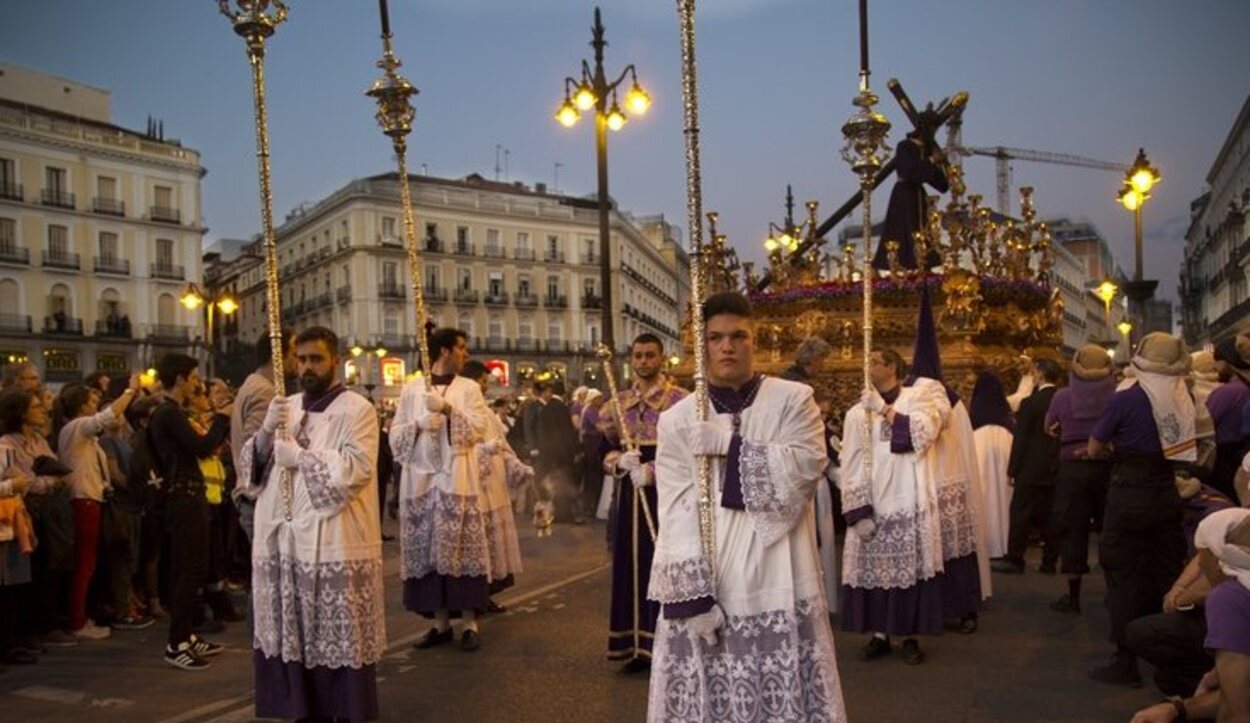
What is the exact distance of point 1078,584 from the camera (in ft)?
28.7

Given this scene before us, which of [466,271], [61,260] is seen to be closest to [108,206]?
[61,260]

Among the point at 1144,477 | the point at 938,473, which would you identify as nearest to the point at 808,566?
the point at 1144,477

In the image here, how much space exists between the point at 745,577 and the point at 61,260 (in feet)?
198

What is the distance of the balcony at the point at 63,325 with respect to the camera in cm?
5459

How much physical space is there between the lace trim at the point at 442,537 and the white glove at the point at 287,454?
8.85 feet

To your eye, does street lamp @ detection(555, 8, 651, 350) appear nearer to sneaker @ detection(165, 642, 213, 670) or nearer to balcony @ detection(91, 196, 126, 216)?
sneaker @ detection(165, 642, 213, 670)

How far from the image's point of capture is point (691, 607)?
371 centimetres

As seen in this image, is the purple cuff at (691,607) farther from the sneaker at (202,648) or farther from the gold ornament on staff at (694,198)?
the sneaker at (202,648)

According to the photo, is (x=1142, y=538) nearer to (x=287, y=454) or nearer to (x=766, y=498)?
(x=766, y=498)

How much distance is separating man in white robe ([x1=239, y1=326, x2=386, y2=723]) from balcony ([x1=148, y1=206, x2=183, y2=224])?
195ft

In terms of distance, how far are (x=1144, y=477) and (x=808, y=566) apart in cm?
340

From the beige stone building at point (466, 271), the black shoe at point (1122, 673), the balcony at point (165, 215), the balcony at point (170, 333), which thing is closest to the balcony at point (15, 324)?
the balcony at point (170, 333)

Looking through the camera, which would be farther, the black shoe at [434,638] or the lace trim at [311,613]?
the black shoe at [434,638]

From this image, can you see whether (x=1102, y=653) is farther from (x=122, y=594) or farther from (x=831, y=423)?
(x=122, y=594)
